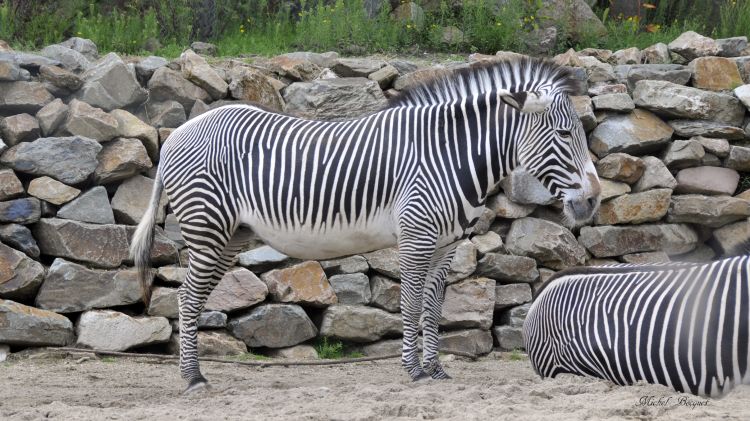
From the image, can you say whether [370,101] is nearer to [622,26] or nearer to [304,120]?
[304,120]

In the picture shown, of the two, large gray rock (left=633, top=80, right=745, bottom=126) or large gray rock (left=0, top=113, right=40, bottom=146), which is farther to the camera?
large gray rock (left=633, top=80, right=745, bottom=126)

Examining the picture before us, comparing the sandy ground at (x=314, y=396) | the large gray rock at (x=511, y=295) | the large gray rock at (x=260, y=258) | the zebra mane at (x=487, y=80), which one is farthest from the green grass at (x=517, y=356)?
the zebra mane at (x=487, y=80)

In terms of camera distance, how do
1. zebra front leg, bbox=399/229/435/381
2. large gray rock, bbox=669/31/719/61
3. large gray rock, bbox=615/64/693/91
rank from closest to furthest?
zebra front leg, bbox=399/229/435/381
large gray rock, bbox=615/64/693/91
large gray rock, bbox=669/31/719/61

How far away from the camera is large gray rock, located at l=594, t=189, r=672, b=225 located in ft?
25.0

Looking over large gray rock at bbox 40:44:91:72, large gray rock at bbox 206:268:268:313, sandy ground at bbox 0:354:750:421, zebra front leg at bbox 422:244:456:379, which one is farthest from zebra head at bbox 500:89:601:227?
large gray rock at bbox 40:44:91:72

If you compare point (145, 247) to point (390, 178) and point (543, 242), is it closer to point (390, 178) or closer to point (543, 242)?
point (390, 178)

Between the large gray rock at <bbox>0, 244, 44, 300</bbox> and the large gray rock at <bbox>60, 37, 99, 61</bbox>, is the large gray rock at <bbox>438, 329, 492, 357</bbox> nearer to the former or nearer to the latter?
the large gray rock at <bbox>0, 244, 44, 300</bbox>

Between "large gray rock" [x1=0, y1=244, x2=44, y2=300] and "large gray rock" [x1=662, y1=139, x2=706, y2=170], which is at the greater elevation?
"large gray rock" [x1=662, y1=139, x2=706, y2=170]

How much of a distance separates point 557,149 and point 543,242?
2190mm

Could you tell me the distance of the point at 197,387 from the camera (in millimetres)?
5363

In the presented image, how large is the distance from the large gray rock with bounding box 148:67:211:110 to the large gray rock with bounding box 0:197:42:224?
1315mm

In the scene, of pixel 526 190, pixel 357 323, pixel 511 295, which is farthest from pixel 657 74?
pixel 357 323

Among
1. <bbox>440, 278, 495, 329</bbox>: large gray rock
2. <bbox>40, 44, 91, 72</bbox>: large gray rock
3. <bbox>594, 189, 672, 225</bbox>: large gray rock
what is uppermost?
<bbox>40, 44, 91, 72</bbox>: large gray rock

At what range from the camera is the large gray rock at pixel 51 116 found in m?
6.81
